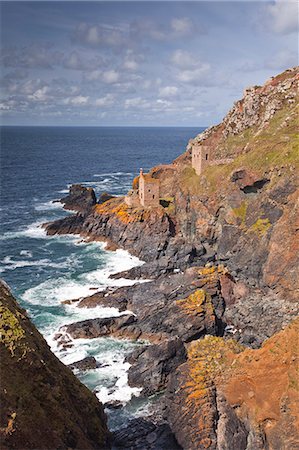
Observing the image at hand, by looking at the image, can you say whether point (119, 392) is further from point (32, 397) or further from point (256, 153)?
point (256, 153)

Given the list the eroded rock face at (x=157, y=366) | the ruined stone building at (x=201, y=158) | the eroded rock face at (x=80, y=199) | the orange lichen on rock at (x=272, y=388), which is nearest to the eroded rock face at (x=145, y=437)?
the eroded rock face at (x=157, y=366)

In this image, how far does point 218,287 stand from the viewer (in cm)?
5538

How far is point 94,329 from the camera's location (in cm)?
5066

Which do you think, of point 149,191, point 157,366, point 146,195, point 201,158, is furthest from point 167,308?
point 201,158

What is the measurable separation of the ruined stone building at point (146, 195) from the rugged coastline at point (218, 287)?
1417 mm

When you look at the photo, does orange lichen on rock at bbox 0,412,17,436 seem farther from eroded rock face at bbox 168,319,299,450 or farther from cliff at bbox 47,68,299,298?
cliff at bbox 47,68,299,298

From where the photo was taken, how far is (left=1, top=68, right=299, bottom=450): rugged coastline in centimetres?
2998

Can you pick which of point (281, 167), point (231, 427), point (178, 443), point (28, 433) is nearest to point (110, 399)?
point (178, 443)

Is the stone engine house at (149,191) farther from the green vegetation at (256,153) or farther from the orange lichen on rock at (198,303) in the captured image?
the orange lichen on rock at (198,303)

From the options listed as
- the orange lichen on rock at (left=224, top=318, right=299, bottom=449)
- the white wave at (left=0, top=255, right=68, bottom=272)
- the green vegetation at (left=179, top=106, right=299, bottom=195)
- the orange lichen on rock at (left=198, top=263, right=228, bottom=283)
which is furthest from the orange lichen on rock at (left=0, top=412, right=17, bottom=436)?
the green vegetation at (left=179, top=106, right=299, bottom=195)

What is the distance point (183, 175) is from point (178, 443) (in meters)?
63.3

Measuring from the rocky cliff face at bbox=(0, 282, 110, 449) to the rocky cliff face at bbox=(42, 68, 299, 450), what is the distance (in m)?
10.5

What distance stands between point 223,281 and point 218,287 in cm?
287

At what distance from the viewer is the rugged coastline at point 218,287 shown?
29984 mm
